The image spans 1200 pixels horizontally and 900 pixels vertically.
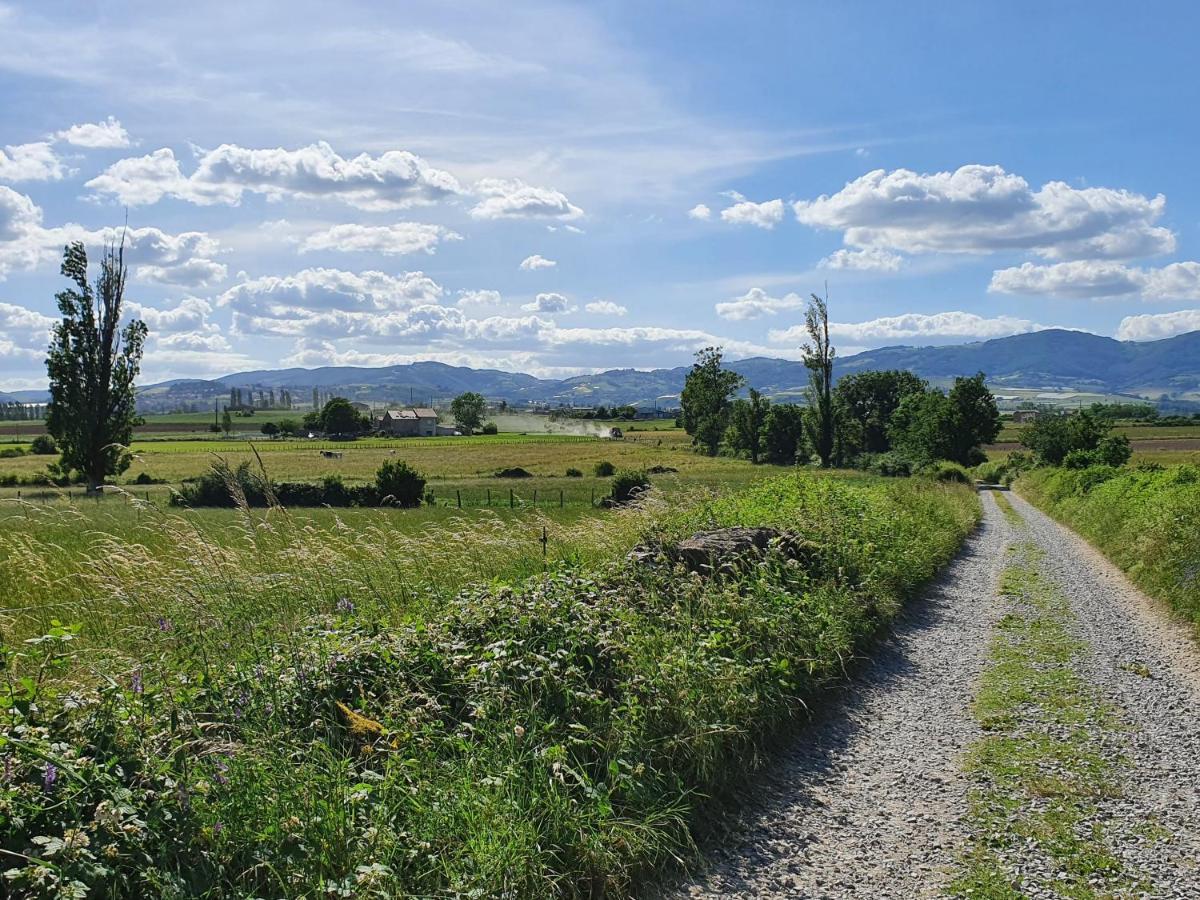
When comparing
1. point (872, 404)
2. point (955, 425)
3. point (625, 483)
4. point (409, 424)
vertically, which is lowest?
point (625, 483)

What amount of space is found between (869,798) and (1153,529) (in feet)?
44.2

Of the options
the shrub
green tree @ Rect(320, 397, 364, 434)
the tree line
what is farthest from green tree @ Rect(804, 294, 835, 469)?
green tree @ Rect(320, 397, 364, 434)

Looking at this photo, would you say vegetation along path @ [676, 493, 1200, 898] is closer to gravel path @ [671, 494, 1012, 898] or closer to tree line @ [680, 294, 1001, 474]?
gravel path @ [671, 494, 1012, 898]

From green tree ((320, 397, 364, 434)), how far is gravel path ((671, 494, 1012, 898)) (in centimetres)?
14464

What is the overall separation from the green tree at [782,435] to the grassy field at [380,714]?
317 feet

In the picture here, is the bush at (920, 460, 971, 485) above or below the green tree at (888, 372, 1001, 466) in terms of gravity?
below

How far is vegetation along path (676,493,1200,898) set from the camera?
17.1 ft

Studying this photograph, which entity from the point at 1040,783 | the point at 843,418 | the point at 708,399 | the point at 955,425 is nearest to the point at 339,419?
the point at 708,399

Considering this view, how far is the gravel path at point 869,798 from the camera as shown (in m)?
5.19

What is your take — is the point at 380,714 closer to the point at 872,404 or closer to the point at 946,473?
the point at 946,473

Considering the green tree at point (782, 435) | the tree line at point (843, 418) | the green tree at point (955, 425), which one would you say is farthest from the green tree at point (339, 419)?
the green tree at point (955, 425)

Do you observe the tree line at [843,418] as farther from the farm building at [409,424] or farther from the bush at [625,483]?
the farm building at [409,424]

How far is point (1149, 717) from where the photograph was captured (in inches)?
318

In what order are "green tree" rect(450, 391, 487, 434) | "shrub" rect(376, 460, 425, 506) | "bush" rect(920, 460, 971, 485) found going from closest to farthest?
"shrub" rect(376, 460, 425, 506) < "bush" rect(920, 460, 971, 485) < "green tree" rect(450, 391, 487, 434)
